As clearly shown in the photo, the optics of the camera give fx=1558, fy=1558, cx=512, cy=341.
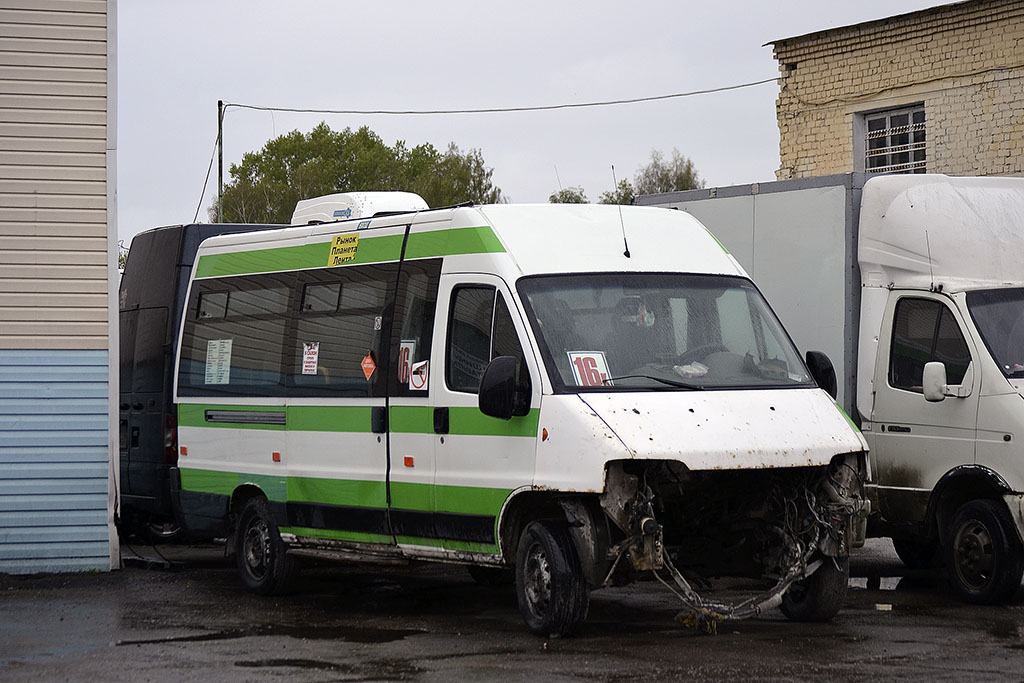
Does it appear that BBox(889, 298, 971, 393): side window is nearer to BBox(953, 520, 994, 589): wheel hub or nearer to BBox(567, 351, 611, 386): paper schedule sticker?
BBox(953, 520, 994, 589): wheel hub

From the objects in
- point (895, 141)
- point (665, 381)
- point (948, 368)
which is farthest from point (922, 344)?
point (895, 141)

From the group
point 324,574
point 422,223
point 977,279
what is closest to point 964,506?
point 977,279

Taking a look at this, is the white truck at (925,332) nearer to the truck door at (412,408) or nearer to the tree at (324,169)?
the truck door at (412,408)

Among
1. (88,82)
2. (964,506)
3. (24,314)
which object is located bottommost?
(964,506)

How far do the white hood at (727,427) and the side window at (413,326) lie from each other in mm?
1525

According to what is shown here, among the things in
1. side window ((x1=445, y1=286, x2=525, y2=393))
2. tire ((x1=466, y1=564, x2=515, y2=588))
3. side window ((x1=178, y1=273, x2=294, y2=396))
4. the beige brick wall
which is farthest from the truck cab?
the beige brick wall

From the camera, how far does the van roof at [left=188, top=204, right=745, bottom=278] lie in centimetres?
925

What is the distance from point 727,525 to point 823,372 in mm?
1123

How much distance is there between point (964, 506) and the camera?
404 inches

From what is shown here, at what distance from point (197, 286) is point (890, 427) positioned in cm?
532

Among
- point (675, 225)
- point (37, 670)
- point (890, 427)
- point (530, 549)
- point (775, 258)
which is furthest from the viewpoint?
point (775, 258)

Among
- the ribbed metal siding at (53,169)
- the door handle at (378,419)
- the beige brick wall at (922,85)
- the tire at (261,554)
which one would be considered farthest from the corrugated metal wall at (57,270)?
the beige brick wall at (922,85)

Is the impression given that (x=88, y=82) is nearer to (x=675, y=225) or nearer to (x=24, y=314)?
(x=24, y=314)

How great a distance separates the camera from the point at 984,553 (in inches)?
397
